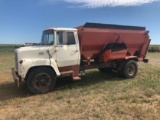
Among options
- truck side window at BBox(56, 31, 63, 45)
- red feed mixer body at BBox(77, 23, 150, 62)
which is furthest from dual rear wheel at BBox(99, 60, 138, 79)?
truck side window at BBox(56, 31, 63, 45)

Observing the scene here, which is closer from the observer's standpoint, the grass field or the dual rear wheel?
the grass field

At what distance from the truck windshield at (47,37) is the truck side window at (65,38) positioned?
27cm

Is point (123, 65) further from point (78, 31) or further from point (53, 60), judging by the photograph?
point (53, 60)

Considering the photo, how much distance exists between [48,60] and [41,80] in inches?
32.5

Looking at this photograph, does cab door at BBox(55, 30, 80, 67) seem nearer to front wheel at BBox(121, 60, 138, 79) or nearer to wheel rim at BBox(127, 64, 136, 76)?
front wheel at BBox(121, 60, 138, 79)

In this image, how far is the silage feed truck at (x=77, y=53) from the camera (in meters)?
8.16

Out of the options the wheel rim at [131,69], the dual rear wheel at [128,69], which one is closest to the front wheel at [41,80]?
the dual rear wheel at [128,69]

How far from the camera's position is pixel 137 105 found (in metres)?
6.64

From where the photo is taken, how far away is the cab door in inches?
340

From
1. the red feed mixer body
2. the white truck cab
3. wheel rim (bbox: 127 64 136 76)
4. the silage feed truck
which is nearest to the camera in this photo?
the white truck cab

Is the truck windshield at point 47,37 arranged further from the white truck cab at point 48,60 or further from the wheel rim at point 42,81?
the wheel rim at point 42,81

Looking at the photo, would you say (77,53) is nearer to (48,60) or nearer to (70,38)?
(70,38)

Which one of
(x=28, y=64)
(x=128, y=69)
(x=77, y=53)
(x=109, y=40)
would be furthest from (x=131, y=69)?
(x=28, y=64)

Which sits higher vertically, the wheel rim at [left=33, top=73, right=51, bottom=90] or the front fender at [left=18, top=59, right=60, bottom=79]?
the front fender at [left=18, top=59, right=60, bottom=79]
